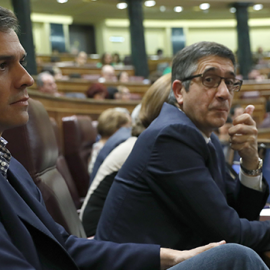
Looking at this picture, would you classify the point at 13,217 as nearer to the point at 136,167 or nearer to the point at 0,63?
the point at 0,63

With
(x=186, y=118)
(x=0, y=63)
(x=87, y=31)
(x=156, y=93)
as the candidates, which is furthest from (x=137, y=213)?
(x=87, y=31)

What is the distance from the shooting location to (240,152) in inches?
42.1

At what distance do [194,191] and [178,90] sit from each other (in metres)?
0.31

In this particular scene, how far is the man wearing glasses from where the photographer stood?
86 cm

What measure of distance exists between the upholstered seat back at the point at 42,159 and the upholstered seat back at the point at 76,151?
1249mm

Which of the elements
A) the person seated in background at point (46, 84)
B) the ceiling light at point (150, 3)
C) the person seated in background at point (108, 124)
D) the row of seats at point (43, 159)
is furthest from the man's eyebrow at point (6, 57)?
the ceiling light at point (150, 3)

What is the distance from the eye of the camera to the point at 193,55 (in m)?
0.99

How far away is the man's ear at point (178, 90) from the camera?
3.36 ft

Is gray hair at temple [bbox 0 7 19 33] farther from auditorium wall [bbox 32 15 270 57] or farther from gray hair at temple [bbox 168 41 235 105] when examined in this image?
auditorium wall [bbox 32 15 270 57]

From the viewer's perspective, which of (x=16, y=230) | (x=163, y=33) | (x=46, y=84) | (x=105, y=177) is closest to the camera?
(x=16, y=230)

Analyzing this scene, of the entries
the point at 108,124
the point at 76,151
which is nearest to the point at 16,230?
the point at 108,124

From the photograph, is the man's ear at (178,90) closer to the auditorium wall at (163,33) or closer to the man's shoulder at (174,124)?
the man's shoulder at (174,124)

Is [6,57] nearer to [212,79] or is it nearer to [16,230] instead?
[16,230]

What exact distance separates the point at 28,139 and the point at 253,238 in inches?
23.9
